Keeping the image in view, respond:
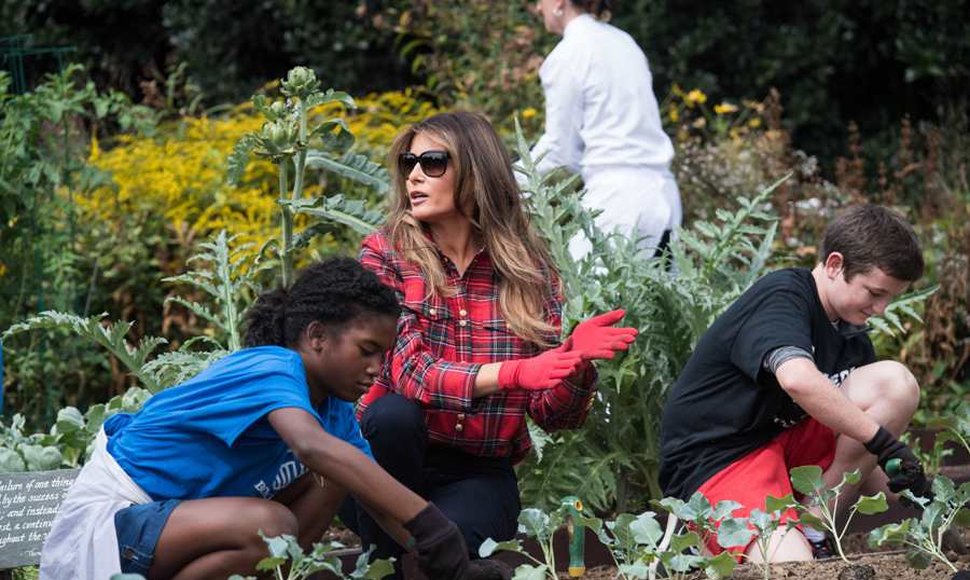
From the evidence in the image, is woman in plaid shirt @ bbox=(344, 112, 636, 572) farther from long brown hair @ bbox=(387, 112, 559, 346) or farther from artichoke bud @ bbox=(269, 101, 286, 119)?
artichoke bud @ bbox=(269, 101, 286, 119)

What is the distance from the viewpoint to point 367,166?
4395 millimetres

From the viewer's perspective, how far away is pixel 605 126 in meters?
5.45

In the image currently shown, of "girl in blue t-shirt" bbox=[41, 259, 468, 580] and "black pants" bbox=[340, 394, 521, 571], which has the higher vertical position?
"girl in blue t-shirt" bbox=[41, 259, 468, 580]

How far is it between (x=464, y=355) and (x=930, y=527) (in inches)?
45.8

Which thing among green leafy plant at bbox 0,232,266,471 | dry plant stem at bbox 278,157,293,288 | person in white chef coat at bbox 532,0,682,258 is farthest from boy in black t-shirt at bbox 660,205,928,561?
person in white chef coat at bbox 532,0,682,258

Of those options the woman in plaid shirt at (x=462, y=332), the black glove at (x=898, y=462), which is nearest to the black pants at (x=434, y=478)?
the woman in plaid shirt at (x=462, y=332)

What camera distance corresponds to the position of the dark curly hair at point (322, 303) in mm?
3113

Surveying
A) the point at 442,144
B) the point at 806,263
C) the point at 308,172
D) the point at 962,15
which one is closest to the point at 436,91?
the point at 308,172

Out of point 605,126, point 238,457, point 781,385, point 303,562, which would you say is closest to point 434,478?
point 238,457

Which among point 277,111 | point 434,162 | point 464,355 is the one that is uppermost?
point 277,111

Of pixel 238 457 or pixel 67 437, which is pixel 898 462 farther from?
pixel 67 437

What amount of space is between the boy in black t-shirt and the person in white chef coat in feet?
5.01

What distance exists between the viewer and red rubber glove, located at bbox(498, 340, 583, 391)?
11.1 feet

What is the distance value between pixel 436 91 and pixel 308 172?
1495mm
